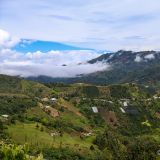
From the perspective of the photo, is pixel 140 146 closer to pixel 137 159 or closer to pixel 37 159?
pixel 137 159

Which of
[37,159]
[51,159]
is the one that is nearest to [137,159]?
[37,159]

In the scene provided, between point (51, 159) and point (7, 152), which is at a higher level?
point (7, 152)

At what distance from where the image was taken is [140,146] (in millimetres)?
158625

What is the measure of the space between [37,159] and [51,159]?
255 feet

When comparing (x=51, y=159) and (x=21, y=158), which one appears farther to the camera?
(x=51, y=159)

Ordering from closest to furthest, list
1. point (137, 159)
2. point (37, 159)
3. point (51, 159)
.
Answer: point (37, 159) → point (137, 159) → point (51, 159)

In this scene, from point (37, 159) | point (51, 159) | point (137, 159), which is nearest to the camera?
point (37, 159)

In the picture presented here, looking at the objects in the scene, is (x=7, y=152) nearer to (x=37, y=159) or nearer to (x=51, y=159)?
(x=37, y=159)

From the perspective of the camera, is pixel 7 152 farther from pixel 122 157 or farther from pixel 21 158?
pixel 122 157

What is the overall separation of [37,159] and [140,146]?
49611mm

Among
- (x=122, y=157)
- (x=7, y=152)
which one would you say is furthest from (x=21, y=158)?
(x=122, y=157)

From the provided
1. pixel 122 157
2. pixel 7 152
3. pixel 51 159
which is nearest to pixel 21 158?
pixel 7 152

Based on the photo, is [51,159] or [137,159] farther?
[51,159]

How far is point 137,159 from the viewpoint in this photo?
14988cm
